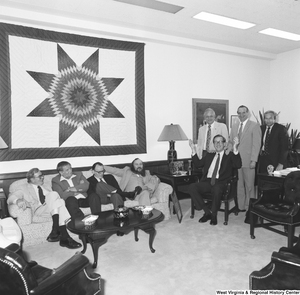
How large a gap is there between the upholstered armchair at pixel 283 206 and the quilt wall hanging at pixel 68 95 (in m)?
2.26

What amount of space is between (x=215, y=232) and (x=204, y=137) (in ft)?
5.91

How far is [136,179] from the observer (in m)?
4.56

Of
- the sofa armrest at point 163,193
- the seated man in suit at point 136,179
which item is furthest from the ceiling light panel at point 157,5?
the sofa armrest at point 163,193

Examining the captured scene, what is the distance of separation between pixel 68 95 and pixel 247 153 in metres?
3.03

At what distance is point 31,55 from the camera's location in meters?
4.19

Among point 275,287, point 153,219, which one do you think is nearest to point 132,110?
point 153,219

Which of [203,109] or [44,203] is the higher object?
[203,109]

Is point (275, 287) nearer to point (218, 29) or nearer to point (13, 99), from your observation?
point (13, 99)

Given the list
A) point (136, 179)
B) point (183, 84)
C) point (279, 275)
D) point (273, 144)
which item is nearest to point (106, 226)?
point (136, 179)

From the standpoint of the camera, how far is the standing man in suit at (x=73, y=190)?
3.76 m

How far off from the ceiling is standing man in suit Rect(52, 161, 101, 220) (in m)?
2.12

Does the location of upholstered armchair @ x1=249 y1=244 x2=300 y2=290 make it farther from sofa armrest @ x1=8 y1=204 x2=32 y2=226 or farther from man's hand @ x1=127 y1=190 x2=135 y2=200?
sofa armrest @ x1=8 y1=204 x2=32 y2=226

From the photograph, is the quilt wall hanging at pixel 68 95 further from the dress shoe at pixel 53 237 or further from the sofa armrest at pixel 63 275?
the sofa armrest at pixel 63 275

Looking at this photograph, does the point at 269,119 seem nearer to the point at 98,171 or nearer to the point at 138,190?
the point at 138,190
